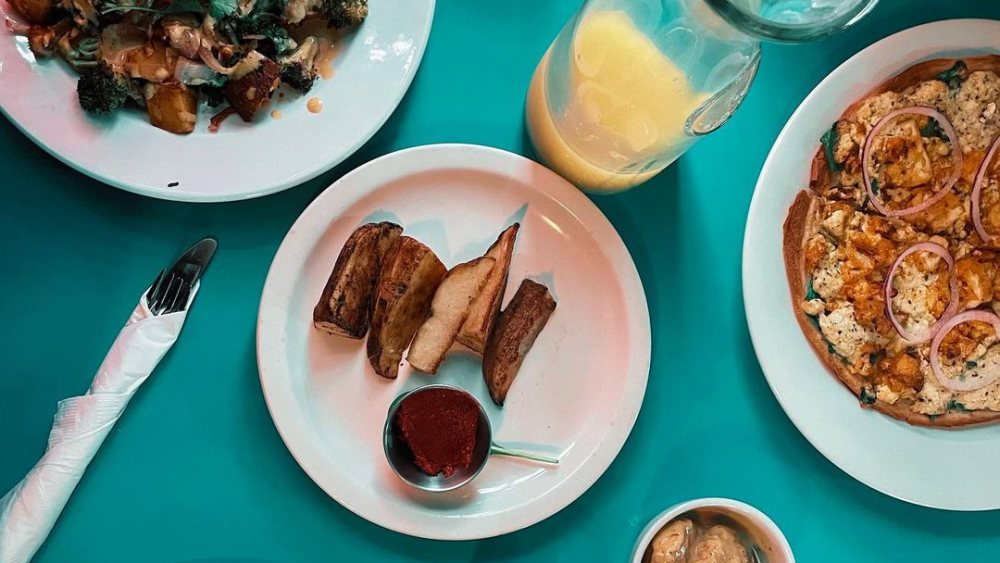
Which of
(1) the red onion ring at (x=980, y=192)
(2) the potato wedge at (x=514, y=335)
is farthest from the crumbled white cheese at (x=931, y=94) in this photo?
(2) the potato wedge at (x=514, y=335)

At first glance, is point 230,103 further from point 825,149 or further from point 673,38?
point 825,149

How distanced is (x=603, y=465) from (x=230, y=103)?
94 cm

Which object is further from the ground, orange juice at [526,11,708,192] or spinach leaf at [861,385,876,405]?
orange juice at [526,11,708,192]

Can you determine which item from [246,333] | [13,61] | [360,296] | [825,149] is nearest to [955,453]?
[825,149]

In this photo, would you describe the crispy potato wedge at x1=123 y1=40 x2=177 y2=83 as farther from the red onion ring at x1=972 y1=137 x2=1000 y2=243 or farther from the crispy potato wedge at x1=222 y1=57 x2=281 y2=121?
the red onion ring at x1=972 y1=137 x2=1000 y2=243

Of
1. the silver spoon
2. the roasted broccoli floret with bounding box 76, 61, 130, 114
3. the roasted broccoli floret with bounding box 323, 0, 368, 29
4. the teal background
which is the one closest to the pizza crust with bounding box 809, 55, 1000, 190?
the teal background

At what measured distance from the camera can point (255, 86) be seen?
1347 millimetres

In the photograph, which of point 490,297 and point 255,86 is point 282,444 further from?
point 255,86

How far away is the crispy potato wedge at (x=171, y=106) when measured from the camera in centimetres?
134

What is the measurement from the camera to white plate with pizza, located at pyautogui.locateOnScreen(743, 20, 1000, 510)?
4.80ft

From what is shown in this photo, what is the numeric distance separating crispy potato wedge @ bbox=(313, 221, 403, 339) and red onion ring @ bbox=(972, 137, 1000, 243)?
3.67 ft

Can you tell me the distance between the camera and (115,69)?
132cm

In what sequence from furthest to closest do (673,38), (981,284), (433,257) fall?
(981,284) → (433,257) → (673,38)

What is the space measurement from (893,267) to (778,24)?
744 millimetres
